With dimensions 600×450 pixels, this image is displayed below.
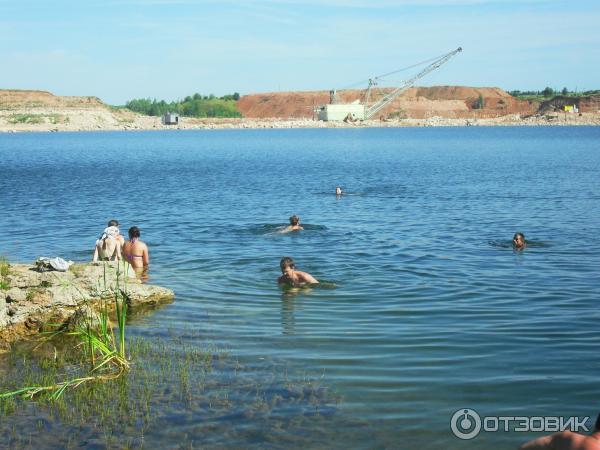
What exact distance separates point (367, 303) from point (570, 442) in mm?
8469

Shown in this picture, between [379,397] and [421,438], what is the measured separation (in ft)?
3.74

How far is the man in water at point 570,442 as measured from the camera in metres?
5.96

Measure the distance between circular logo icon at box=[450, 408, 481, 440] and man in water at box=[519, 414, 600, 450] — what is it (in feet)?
6.46

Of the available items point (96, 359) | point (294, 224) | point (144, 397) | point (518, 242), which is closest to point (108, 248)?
point (96, 359)

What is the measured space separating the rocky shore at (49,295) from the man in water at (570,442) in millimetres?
7203

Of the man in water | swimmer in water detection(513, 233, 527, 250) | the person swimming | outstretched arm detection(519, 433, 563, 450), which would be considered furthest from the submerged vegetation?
swimmer in water detection(513, 233, 527, 250)

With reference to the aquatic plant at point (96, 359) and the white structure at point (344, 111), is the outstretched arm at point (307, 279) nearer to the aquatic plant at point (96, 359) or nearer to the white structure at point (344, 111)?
the aquatic plant at point (96, 359)

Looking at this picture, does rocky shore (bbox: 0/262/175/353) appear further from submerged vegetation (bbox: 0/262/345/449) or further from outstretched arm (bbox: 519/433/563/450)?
outstretched arm (bbox: 519/433/563/450)

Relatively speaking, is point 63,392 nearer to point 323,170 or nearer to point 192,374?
point 192,374

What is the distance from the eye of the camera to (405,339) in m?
11.9

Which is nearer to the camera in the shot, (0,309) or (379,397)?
(379,397)

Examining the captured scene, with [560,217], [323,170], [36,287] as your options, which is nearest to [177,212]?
[560,217]

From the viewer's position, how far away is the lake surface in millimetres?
8844

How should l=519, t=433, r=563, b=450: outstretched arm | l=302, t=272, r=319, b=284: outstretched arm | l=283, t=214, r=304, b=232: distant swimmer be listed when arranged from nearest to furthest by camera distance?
l=519, t=433, r=563, b=450: outstretched arm, l=302, t=272, r=319, b=284: outstretched arm, l=283, t=214, r=304, b=232: distant swimmer
